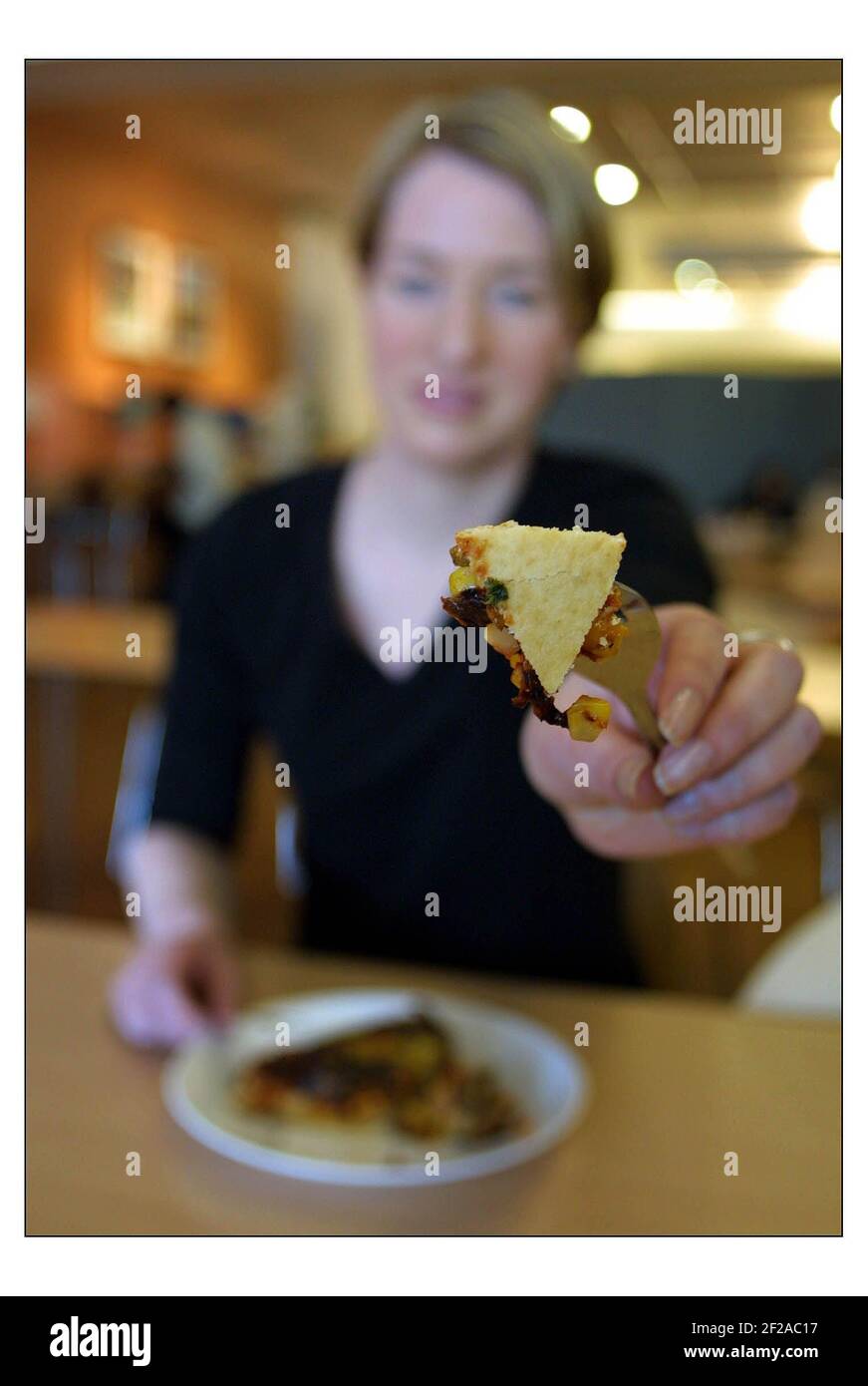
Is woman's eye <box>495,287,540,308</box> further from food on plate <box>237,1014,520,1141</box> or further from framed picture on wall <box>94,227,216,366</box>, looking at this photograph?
framed picture on wall <box>94,227,216,366</box>

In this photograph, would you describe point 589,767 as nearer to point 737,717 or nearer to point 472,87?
point 737,717

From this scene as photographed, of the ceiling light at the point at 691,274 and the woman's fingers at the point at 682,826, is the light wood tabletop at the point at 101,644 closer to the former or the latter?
the woman's fingers at the point at 682,826

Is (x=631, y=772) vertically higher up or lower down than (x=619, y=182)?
lower down

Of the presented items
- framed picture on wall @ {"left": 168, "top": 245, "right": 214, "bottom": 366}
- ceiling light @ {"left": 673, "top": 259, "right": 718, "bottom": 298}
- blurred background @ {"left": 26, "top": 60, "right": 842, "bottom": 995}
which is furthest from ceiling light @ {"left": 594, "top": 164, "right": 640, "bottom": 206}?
framed picture on wall @ {"left": 168, "top": 245, "right": 214, "bottom": 366}

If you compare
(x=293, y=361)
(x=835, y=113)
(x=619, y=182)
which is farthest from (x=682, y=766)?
(x=293, y=361)
